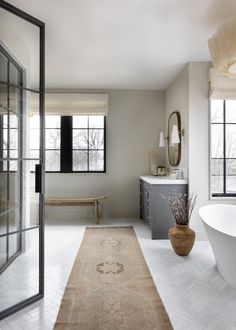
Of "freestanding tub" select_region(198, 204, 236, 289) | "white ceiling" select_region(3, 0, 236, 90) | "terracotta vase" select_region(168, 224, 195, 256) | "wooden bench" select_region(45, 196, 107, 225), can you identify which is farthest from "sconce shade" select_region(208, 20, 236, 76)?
"wooden bench" select_region(45, 196, 107, 225)

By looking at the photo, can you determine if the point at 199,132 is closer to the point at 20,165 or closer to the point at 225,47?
the point at 225,47

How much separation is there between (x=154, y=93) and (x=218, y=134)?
71.6 inches

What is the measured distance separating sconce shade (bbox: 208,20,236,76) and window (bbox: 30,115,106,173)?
297 centimetres

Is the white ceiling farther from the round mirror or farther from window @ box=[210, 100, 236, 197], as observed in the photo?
window @ box=[210, 100, 236, 197]

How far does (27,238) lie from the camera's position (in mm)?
2350

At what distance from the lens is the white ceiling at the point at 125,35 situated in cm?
246

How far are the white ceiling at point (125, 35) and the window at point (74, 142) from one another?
3.05ft

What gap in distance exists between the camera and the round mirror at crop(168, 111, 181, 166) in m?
4.14

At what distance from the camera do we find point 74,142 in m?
5.12

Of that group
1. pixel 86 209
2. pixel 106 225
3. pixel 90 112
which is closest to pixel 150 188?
pixel 106 225

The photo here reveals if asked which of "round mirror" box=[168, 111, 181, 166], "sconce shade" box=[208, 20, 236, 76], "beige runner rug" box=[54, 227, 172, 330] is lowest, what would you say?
"beige runner rug" box=[54, 227, 172, 330]

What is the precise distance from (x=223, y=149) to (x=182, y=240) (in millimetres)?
1655

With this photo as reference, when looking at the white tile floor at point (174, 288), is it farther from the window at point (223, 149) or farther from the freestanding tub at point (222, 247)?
the window at point (223, 149)

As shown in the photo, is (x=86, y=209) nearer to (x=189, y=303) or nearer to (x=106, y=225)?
(x=106, y=225)
